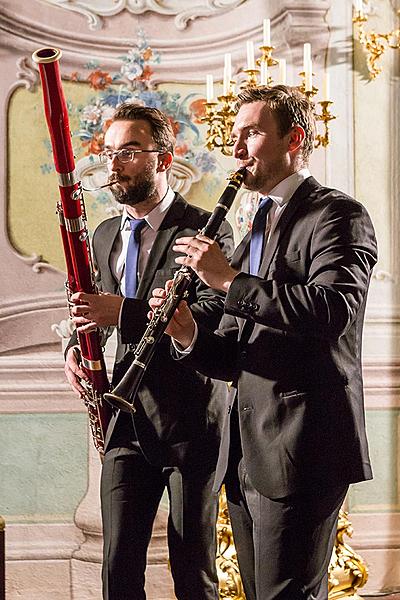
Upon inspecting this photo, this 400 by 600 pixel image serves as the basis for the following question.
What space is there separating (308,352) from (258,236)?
32 cm

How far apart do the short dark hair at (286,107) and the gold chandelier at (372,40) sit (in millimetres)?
1829

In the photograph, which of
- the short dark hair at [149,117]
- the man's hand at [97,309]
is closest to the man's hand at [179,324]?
the man's hand at [97,309]

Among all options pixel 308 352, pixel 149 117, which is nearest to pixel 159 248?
pixel 149 117

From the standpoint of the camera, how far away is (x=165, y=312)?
7.20 feet

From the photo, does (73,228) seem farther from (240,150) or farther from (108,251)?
(240,150)

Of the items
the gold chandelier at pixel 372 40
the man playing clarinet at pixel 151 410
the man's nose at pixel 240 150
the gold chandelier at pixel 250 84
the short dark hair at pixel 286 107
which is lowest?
the man playing clarinet at pixel 151 410

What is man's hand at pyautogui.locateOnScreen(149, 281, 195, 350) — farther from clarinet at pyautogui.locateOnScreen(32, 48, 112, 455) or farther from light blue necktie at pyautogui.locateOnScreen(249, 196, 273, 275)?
clarinet at pyautogui.locateOnScreen(32, 48, 112, 455)

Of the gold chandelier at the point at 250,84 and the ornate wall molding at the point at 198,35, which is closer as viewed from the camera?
the gold chandelier at the point at 250,84

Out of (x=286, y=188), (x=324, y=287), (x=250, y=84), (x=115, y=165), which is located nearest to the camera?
(x=324, y=287)

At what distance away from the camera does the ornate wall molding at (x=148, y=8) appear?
389cm

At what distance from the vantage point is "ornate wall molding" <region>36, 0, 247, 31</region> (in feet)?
12.8

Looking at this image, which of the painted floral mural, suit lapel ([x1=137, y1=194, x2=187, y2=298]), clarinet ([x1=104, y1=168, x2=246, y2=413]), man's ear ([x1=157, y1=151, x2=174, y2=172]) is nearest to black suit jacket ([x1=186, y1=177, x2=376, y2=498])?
clarinet ([x1=104, y1=168, x2=246, y2=413])

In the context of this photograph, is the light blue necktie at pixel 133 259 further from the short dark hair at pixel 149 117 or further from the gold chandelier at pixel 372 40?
the gold chandelier at pixel 372 40

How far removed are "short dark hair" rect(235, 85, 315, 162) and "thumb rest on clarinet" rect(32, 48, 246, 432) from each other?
14 centimetres
